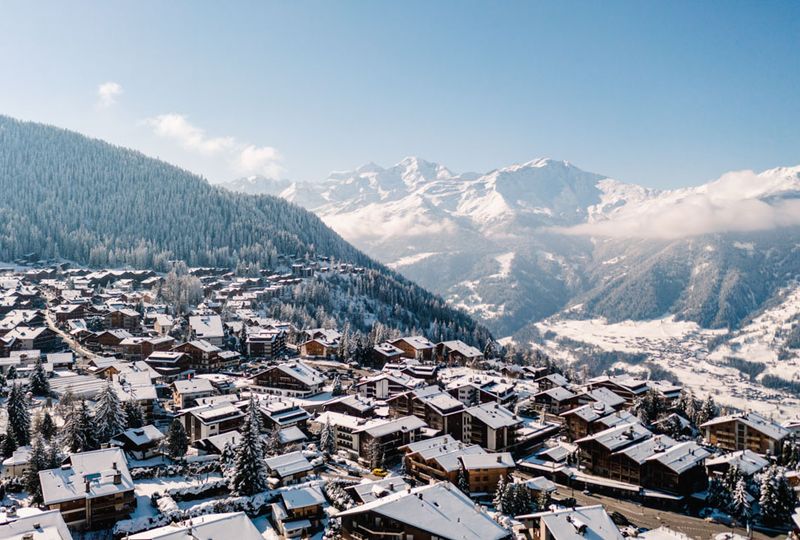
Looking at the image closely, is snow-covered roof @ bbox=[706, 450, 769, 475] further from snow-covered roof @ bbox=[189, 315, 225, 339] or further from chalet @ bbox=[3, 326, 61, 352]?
chalet @ bbox=[3, 326, 61, 352]

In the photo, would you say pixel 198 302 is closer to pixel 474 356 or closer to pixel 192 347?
pixel 192 347

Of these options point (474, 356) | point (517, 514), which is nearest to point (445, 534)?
point (517, 514)

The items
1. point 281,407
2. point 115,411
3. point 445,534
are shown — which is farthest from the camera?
point 281,407

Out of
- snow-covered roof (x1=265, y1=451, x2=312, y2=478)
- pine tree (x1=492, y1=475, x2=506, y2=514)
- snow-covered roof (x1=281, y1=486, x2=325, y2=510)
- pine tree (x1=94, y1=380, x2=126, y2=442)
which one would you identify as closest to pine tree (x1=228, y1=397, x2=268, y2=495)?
snow-covered roof (x1=265, y1=451, x2=312, y2=478)

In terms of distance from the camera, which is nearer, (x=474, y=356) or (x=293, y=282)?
(x=474, y=356)

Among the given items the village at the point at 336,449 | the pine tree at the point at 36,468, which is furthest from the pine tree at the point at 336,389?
the pine tree at the point at 36,468

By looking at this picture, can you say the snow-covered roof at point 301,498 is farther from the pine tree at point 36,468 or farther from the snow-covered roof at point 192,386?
the snow-covered roof at point 192,386

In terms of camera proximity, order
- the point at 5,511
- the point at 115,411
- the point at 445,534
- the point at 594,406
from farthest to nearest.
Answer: the point at 594,406 → the point at 115,411 → the point at 5,511 → the point at 445,534
